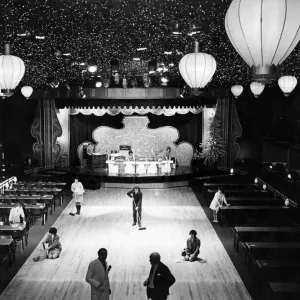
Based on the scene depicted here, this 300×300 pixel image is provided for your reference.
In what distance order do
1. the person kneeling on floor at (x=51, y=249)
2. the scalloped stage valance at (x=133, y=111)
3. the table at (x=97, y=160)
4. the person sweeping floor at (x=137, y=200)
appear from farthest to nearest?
the scalloped stage valance at (x=133, y=111), the table at (x=97, y=160), the person sweeping floor at (x=137, y=200), the person kneeling on floor at (x=51, y=249)

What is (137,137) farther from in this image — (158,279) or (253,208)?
(158,279)

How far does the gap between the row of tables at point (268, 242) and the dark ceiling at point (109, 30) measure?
3620mm

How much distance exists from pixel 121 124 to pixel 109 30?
14.0 m

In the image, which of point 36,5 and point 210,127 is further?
point 210,127

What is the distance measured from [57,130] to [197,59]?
1541cm

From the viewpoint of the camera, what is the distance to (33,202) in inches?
501

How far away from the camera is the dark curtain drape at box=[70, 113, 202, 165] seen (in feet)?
72.9

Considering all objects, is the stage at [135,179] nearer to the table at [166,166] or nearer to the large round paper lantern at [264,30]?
the table at [166,166]

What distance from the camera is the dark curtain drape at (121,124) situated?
72.9ft

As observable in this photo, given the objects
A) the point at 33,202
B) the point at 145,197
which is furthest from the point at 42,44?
the point at 145,197

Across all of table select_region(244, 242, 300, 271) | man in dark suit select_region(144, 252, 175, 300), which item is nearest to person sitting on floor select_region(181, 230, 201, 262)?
table select_region(244, 242, 300, 271)

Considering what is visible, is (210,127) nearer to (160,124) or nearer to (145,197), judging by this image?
(160,124)

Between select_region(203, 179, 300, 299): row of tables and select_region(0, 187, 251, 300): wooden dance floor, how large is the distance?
2.10ft

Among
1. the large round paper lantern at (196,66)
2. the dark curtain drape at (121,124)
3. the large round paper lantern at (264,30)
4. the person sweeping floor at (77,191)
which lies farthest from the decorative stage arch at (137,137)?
the large round paper lantern at (264,30)
